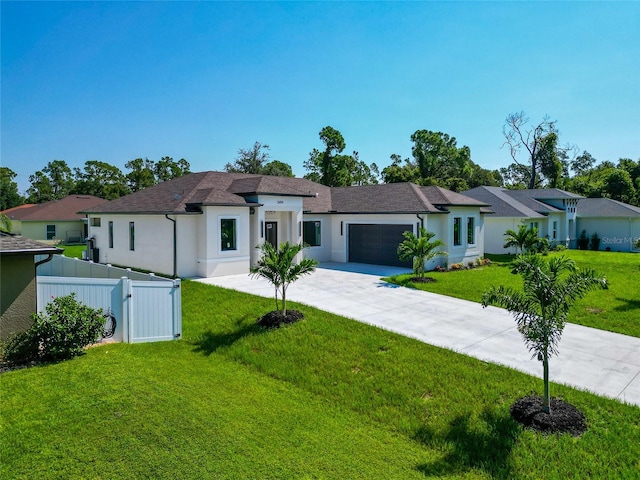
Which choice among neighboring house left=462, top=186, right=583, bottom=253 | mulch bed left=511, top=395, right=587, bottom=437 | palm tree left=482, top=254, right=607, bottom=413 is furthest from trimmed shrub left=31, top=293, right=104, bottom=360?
neighboring house left=462, top=186, right=583, bottom=253

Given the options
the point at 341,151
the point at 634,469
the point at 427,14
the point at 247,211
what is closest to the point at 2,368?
the point at 634,469

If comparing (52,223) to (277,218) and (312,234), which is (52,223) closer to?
(277,218)

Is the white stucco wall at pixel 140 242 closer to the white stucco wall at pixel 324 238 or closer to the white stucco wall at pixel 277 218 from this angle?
the white stucco wall at pixel 277 218

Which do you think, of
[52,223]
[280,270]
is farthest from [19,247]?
[52,223]

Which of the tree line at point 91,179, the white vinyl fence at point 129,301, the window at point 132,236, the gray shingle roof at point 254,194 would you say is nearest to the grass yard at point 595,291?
the gray shingle roof at point 254,194

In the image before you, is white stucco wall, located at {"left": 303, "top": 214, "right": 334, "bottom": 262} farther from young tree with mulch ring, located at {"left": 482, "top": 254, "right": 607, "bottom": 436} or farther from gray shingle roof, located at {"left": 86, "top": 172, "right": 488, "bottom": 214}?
young tree with mulch ring, located at {"left": 482, "top": 254, "right": 607, "bottom": 436}
